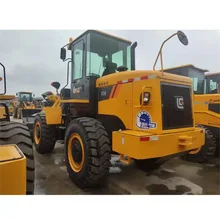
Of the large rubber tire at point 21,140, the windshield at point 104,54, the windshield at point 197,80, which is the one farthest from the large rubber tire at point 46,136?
the windshield at point 197,80

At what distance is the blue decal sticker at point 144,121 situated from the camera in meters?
2.87

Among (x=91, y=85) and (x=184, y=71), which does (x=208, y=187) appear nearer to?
(x=91, y=85)

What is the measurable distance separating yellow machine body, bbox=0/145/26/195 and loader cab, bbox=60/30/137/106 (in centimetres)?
257

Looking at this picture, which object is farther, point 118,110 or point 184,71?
point 184,71

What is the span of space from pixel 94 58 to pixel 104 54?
25cm

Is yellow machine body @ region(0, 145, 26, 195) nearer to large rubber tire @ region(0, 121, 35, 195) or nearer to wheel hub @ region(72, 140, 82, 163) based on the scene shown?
large rubber tire @ region(0, 121, 35, 195)

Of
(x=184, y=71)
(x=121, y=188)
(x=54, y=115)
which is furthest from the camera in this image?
(x=184, y=71)

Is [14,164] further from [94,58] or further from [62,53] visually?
[62,53]

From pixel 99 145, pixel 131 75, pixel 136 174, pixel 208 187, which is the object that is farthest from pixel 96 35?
pixel 208 187

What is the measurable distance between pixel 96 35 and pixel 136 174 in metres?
2.93

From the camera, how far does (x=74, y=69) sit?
14.6ft

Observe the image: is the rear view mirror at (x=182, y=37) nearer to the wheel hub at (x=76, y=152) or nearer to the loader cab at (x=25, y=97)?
the wheel hub at (x=76, y=152)

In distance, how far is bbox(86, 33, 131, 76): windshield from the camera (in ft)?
12.8

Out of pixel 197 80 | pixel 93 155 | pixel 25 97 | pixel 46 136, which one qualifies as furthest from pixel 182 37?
pixel 25 97
